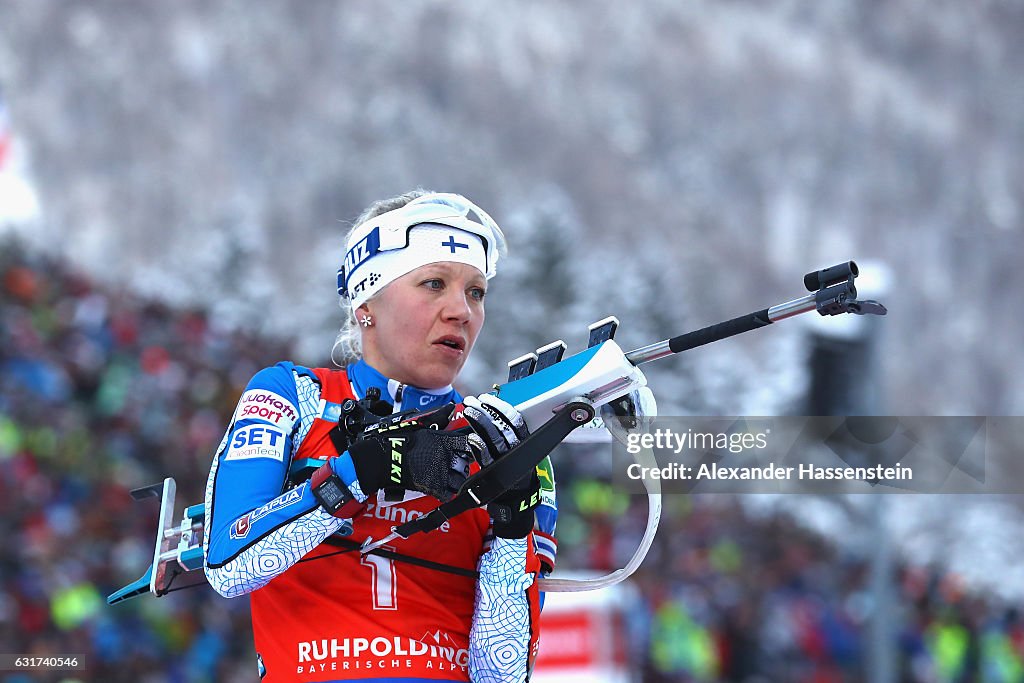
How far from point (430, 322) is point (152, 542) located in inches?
316

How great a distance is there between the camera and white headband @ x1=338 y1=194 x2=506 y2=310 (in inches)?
127

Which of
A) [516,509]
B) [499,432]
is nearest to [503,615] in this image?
[516,509]

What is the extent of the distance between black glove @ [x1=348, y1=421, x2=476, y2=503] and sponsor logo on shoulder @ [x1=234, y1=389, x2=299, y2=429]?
433 mm

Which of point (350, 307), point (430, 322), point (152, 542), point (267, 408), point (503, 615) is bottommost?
point (503, 615)

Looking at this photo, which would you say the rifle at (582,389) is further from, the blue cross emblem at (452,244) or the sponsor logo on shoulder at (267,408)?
the blue cross emblem at (452,244)

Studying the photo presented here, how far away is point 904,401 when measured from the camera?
38.1 m

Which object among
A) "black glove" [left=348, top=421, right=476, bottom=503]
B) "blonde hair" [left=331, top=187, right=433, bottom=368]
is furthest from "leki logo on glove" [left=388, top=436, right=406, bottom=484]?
"blonde hair" [left=331, top=187, right=433, bottom=368]

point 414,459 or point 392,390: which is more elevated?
point 392,390

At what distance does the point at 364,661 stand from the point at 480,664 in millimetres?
282

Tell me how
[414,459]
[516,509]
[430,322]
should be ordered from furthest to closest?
[430,322]
[516,509]
[414,459]

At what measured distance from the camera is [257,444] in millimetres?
2984

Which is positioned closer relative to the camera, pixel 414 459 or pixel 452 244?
pixel 414 459

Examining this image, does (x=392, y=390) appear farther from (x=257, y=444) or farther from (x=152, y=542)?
(x=152, y=542)

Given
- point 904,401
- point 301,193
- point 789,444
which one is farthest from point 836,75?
point 789,444
